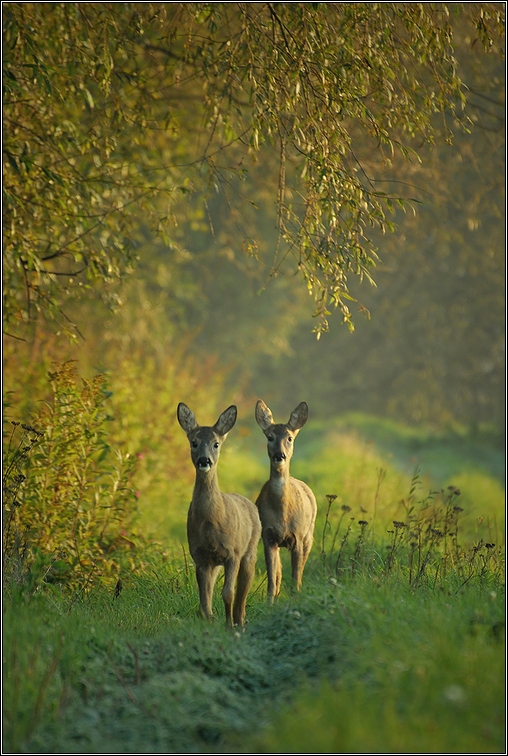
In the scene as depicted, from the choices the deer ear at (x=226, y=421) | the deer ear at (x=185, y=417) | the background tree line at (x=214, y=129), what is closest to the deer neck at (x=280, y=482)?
the deer ear at (x=226, y=421)

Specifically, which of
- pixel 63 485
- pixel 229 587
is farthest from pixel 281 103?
pixel 229 587

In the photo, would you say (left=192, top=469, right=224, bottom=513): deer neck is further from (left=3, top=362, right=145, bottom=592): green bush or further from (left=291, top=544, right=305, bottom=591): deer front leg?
(left=3, top=362, right=145, bottom=592): green bush

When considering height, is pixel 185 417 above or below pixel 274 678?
above

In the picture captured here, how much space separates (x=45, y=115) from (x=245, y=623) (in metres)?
5.58

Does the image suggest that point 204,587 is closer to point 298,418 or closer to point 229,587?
point 229,587

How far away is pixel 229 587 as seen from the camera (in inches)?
266

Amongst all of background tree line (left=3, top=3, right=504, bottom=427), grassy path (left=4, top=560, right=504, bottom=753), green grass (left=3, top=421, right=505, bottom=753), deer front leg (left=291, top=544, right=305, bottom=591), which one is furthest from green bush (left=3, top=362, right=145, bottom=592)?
deer front leg (left=291, top=544, right=305, bottom=591)

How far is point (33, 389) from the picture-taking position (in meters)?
12.3

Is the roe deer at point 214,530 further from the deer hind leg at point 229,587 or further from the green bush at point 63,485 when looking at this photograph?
the green bush at point 63,485

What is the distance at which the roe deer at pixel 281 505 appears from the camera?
7395mm

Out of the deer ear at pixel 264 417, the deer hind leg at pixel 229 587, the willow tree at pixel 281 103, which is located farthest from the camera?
the willow tree at pixel 281 103

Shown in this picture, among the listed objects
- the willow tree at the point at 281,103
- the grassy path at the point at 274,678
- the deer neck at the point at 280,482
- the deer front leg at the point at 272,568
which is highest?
the willow tree at the point at 281,103

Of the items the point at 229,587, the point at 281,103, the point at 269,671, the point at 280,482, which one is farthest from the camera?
the point at 281,103

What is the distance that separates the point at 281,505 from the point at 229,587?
1.00m
